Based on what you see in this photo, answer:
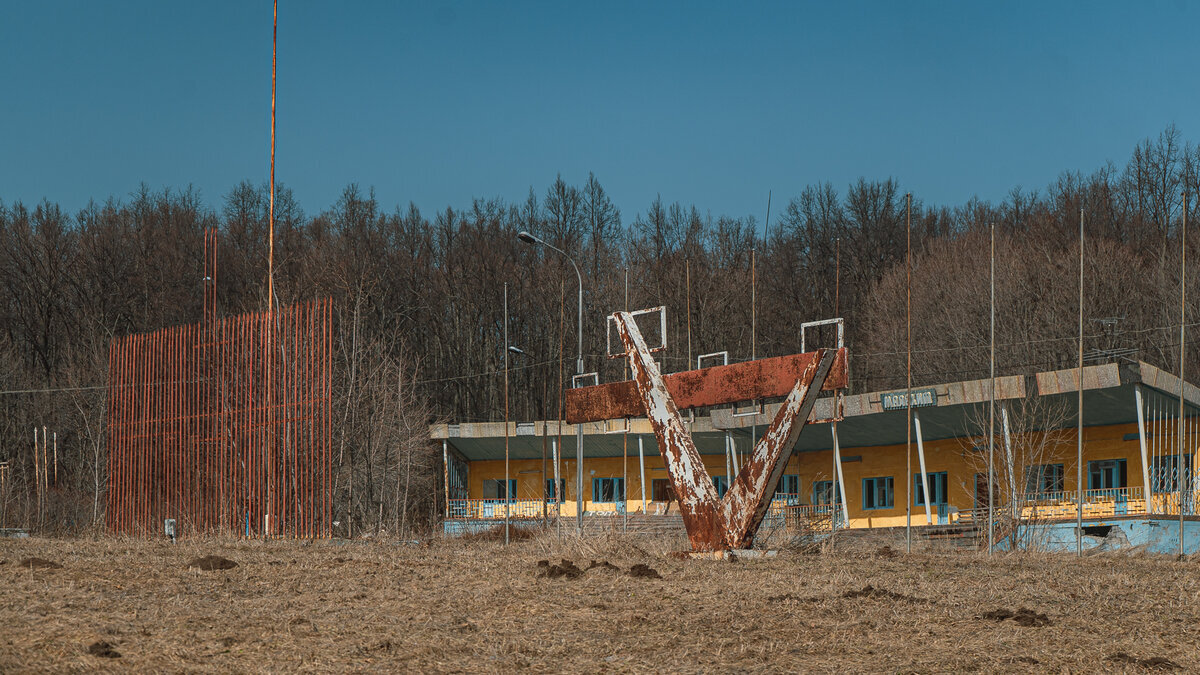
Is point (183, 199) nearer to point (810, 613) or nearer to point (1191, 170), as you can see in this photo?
point (1191, 170)

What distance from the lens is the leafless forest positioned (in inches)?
1678

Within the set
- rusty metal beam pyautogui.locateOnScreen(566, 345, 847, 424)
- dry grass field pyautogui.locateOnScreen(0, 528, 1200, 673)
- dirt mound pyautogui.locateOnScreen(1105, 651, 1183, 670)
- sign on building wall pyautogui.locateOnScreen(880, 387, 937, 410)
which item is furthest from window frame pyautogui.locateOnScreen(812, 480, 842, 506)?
dirt mound pyautogui.locateOnScreen(1105, 651, 1183, 670)

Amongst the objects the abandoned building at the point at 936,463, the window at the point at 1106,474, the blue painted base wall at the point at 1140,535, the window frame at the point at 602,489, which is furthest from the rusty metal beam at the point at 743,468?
the window frame at the point at 602,489

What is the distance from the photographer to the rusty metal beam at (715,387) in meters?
12.6

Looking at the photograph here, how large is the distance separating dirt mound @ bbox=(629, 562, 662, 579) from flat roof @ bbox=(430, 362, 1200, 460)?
7.06 metres

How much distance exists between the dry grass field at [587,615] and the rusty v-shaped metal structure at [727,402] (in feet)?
2.42

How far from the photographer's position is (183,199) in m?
62.0

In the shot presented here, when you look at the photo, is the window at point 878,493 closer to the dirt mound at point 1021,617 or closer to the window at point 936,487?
the window at point 936,487

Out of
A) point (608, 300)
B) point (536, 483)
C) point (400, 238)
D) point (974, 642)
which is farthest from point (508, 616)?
point (400, 238)

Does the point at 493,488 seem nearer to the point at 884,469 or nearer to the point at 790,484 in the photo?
the point at 790,484

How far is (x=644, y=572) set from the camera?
36.2ft

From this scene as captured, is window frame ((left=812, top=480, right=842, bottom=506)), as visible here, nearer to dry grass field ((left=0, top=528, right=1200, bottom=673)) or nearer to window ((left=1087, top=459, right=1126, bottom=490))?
window ((left=1087, top=459, right=1126, bottom=490))

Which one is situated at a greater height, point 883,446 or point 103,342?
point 103,342

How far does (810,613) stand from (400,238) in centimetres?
5301
